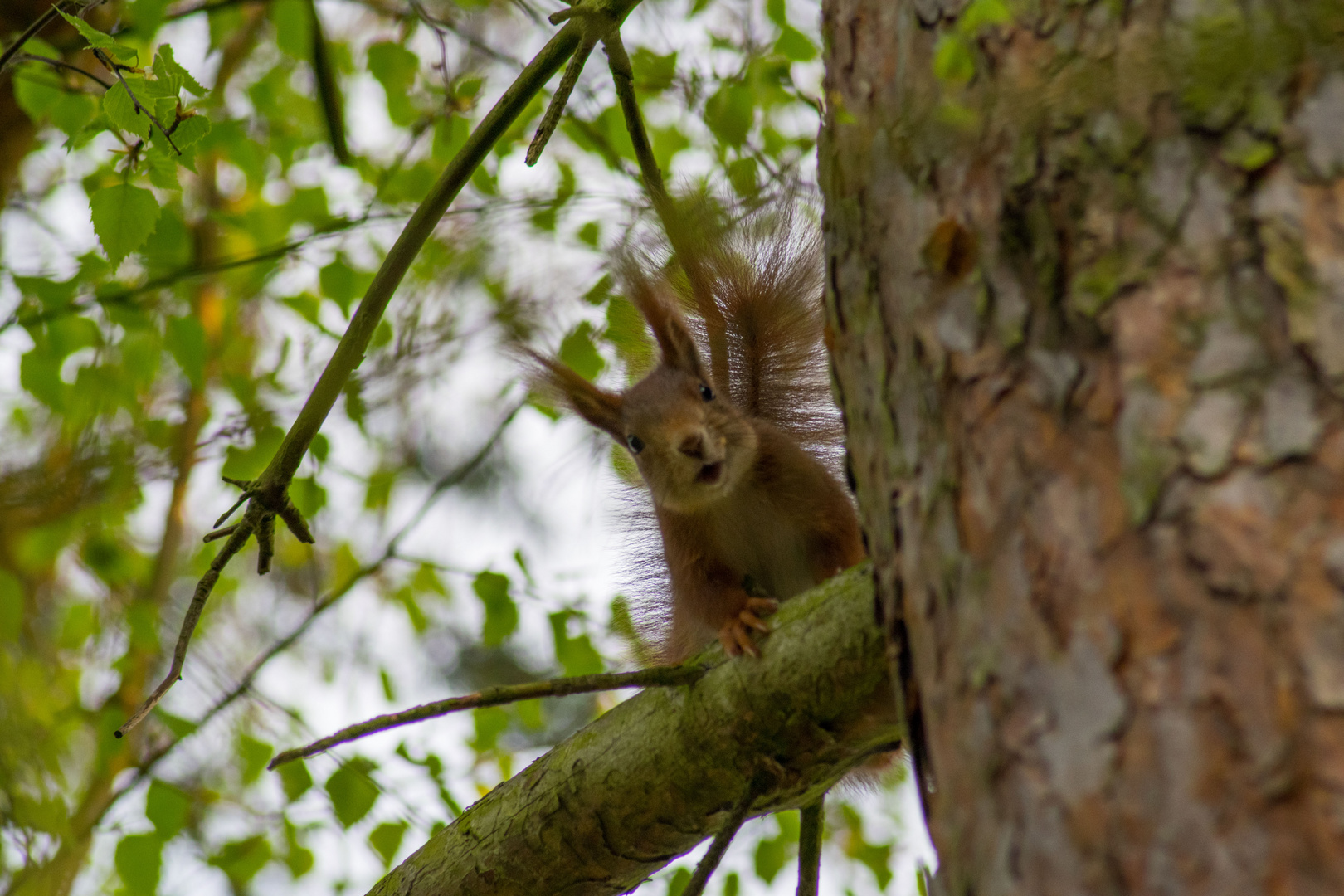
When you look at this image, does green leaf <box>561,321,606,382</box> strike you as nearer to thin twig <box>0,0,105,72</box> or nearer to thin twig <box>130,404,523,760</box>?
thin twig <box>130,404,523,760</box>

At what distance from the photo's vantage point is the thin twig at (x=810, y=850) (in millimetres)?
1769

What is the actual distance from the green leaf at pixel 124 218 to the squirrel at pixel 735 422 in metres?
0.98

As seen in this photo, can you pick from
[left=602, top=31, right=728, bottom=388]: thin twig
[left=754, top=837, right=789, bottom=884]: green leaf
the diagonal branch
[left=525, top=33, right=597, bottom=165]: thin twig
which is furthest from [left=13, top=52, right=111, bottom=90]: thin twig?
[left=754, top=837, right=789, bottom=884]: green leaf

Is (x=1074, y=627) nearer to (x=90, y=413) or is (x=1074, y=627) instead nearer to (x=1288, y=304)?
(x=1288, y=304)

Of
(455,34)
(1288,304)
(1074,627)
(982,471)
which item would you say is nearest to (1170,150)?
(1288,304)

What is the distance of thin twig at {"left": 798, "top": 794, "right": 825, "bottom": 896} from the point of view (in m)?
1.77

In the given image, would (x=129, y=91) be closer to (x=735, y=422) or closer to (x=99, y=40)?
(x=99, y=40)

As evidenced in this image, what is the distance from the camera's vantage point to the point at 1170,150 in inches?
40.1

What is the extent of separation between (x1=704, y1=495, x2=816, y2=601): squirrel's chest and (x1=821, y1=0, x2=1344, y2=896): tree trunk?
57.8 inches

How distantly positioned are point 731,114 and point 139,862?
210 cm

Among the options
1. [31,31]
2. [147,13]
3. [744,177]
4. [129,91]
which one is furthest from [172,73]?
[744,177]

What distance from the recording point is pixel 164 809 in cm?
267

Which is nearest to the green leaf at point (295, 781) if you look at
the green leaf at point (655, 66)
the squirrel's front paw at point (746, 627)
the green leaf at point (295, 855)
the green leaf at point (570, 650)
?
the green leaf at point (295, 855)

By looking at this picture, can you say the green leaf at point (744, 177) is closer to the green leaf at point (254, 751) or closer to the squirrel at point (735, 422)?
the squirrel at point (735, 422)
